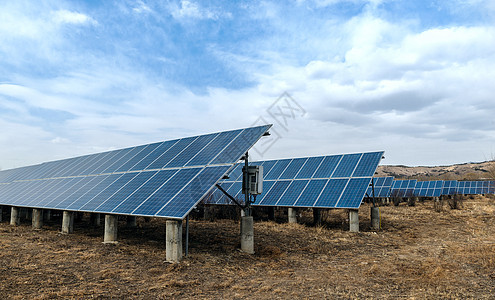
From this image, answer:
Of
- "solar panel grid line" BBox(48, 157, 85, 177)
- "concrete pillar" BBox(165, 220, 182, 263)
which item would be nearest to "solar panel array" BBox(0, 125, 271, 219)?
"concrete pillar" BBox(165, 220, 182, 263)

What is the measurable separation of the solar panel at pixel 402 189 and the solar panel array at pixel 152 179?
3071 centimetres

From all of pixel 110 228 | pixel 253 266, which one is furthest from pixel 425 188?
pixel 110 228

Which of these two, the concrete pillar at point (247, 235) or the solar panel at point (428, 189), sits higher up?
the solar panel at point (428, 189)

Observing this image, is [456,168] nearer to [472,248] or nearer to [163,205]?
[472,248]

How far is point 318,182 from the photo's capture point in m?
19.7

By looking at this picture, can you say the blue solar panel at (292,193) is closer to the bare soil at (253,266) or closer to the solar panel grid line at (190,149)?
the bare soil at (253,266)

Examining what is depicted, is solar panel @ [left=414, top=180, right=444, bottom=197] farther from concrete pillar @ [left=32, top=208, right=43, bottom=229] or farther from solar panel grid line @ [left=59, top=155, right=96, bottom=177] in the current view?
concrete pillar @ [left=32, top=208, right=43, bottom=229]

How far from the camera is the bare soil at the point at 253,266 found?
7691 millimetres

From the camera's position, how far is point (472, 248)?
41.0 feet

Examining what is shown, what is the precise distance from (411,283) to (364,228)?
33.3 feet

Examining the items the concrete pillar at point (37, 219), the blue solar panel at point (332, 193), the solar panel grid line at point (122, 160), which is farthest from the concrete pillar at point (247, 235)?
the concrete pillar at point (37, 219)

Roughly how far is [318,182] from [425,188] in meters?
28.8

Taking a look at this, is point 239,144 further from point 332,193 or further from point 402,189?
point 402,189

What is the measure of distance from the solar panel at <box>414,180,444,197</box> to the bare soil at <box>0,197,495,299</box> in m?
25.7
